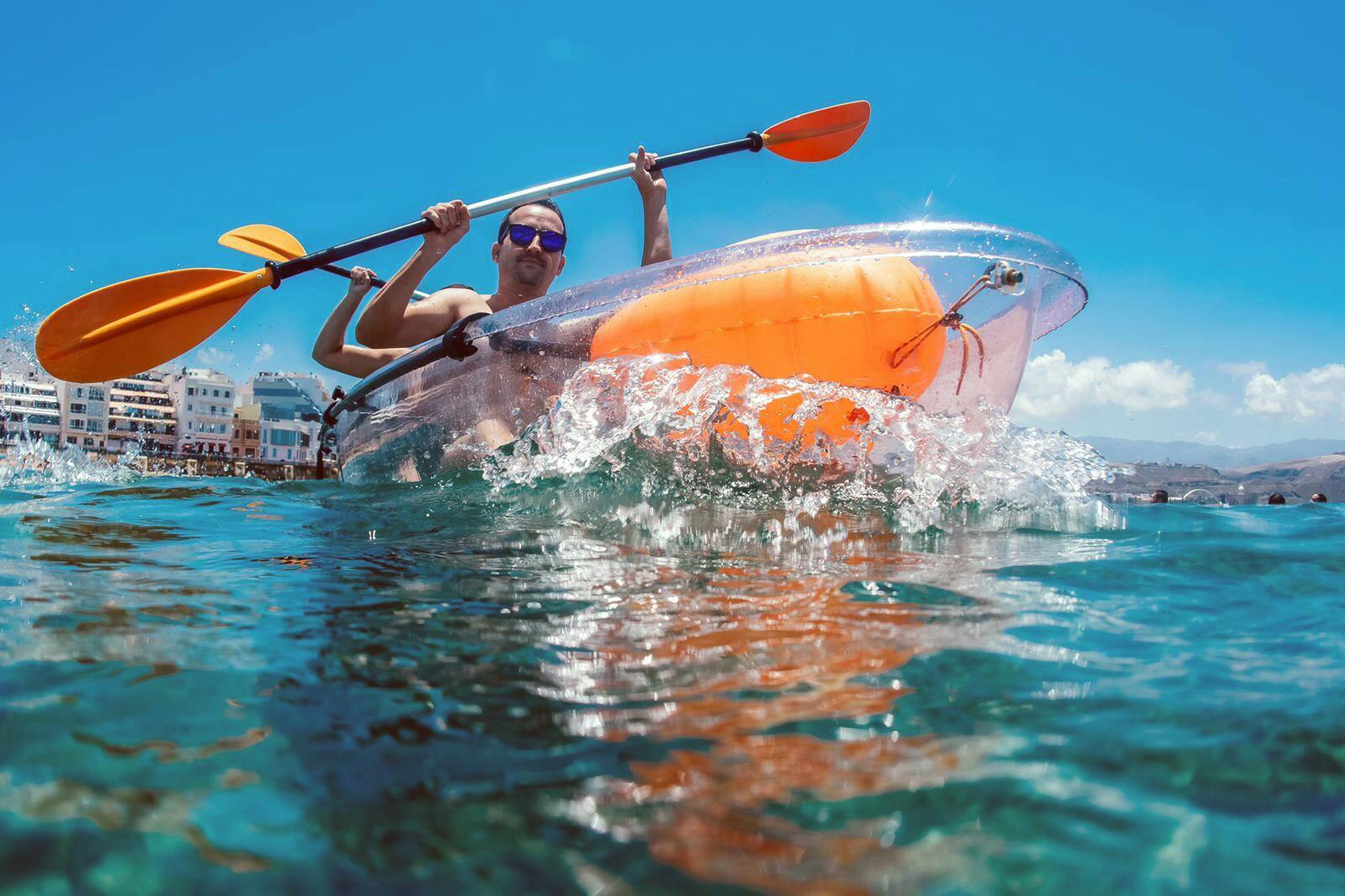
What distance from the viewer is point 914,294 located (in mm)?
3752

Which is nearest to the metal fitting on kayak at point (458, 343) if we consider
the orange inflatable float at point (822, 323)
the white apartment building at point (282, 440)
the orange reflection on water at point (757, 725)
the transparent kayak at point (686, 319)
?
the transparent kayak at point (686, 319)

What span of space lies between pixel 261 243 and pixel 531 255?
Result: 2017mm

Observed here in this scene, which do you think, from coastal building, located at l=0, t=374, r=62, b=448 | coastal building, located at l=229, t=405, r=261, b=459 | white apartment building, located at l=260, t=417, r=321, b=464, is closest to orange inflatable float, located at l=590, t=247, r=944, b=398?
white apartment building, located at l=260, t=417, r=321, b=464

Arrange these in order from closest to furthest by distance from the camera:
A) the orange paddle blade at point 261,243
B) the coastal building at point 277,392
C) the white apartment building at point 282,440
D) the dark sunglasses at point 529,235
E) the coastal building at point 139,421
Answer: the dark sunglasses at point 529,235
the orange paddle blade at point 261,243
the white apartment building at point 282,440
the coastal building at point 139,421
the coastal building at point 277,392

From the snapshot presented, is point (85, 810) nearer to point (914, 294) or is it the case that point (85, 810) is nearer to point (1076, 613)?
point (1076, 613)

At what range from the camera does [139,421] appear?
74.2 metres

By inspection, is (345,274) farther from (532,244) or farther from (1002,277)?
(1002,277)

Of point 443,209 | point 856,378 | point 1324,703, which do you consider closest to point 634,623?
point 1324,703

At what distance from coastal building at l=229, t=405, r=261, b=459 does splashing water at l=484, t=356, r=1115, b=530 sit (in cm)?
7680

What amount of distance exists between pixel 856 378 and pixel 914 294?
47 cm

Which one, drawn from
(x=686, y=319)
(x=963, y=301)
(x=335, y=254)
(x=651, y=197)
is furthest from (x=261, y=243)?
(x=963, y=301)

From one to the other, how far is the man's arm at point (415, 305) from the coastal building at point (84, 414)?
82.9 metres

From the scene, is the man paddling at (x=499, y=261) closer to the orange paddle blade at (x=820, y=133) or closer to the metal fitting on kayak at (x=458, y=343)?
the metal fitting on kayak at (x=458, y=343)

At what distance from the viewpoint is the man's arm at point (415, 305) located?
488cm
